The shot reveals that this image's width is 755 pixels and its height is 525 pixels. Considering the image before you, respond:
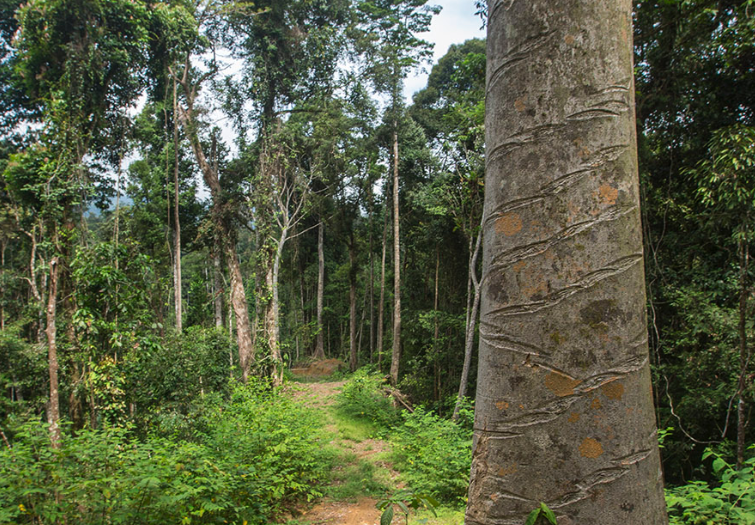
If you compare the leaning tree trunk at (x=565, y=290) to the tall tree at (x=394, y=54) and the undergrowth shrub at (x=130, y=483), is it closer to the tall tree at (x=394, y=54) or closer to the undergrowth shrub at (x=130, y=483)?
the undergrowth shrub at (x=130, y=483)

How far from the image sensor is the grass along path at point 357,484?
→ 4.21 metres

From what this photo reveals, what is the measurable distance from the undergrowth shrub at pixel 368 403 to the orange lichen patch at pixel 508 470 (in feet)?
28.0

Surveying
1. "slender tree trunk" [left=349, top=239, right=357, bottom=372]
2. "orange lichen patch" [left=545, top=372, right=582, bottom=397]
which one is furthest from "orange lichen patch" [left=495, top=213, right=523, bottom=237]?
"slender tree trunk" [left=349, top=239, right=357, bottom=372]

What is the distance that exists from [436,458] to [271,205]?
8.50 metres

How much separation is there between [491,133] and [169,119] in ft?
50.9

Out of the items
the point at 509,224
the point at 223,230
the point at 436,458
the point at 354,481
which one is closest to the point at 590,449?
the point at 509,224

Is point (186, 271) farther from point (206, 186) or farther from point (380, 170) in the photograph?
point (380, 170)

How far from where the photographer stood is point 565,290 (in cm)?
69

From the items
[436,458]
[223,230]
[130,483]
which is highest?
[223,230]

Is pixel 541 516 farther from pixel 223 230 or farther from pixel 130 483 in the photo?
pixel 223 230

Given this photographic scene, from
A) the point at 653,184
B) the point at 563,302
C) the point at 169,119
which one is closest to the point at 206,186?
the point at 169,119

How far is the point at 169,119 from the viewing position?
13.6 meters

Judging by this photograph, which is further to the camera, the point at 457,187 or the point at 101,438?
the point at 457,187

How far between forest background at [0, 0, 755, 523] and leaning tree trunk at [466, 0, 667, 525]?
6.75 feet
